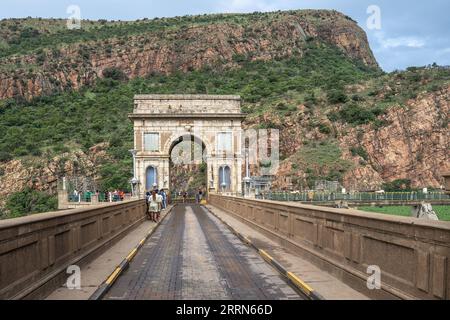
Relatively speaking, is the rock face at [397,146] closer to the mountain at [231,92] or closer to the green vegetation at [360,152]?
the mountain at [231,92]

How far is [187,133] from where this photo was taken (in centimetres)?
4712

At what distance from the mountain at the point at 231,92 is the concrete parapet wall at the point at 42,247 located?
5089cm

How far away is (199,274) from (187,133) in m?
37.5

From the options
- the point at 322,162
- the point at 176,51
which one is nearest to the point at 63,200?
the point at 322,162

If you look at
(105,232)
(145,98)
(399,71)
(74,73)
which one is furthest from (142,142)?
(74,73)

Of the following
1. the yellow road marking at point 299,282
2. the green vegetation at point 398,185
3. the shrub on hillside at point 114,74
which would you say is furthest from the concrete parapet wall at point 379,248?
the shrub on hillside at point 114,74

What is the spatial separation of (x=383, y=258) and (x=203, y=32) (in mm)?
126693

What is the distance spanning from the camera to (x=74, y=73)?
11150 centimetres

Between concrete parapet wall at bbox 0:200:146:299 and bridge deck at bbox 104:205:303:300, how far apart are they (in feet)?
3.51

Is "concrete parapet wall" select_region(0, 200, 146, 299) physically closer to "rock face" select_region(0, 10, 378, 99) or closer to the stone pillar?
the stone pillar

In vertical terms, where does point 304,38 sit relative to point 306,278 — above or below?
above

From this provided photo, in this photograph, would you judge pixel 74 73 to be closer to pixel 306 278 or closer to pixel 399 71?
pixel 399 71

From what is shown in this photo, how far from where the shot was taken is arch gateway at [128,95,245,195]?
4672 cm

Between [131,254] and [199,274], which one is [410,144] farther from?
[199,274]
